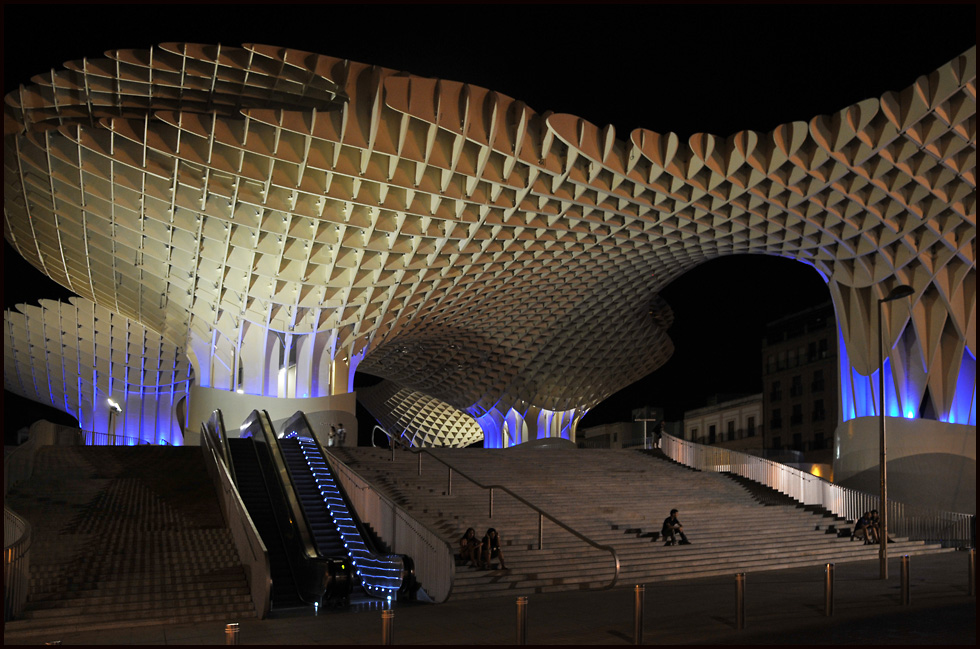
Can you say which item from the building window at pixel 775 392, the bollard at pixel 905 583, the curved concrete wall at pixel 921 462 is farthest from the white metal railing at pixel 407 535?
the building window at pixel 775 392

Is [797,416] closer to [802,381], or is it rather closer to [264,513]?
[802,381]

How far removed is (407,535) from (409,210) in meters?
14.9

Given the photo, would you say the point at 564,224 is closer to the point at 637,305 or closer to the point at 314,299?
the point at 314,299

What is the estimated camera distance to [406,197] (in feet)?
95.1

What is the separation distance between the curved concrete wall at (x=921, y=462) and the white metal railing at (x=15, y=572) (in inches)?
980

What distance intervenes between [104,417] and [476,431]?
116 ft

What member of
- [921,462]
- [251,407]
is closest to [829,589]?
[921,462]

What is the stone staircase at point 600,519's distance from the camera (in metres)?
17.2

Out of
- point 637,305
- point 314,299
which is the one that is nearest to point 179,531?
point 314,299

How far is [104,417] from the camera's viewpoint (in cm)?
5666

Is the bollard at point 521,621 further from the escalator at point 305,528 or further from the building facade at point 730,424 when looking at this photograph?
the building facade at point 730,424

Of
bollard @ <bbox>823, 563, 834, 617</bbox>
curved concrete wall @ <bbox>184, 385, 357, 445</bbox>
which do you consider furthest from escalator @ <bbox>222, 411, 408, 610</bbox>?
curved concrete wall @ <bbox>184, 385, 357, 445</bbox>

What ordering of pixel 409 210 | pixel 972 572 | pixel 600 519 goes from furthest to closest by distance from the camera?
pixel 409 210
pixel 600 519
pixel 972 572

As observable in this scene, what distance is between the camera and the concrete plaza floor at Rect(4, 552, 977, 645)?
10.7 meters
